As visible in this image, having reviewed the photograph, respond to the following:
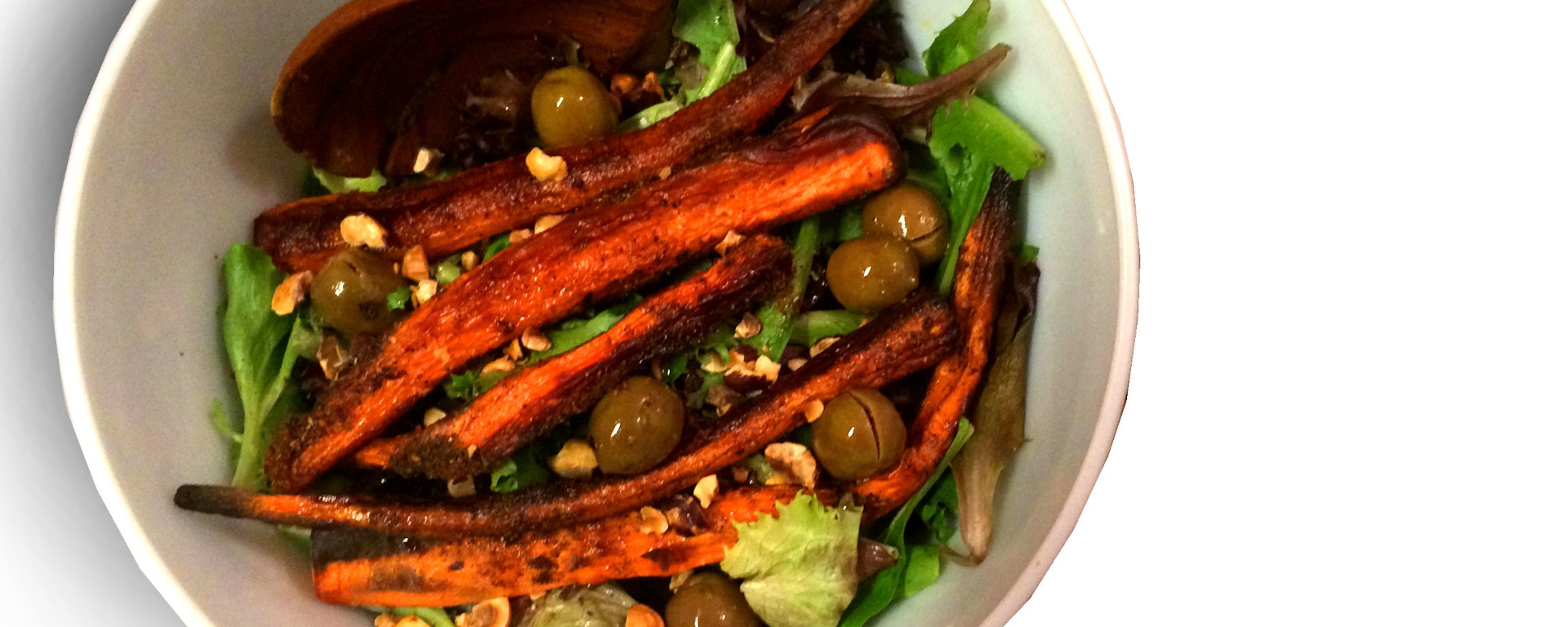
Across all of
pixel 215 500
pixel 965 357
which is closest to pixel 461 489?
pixel 215 500

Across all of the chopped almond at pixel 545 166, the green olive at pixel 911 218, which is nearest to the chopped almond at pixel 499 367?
the chopped almond at pixel 545 166

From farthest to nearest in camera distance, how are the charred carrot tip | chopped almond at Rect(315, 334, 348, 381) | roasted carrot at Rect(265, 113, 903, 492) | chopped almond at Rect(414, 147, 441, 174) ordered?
chopped almond at Rect(414, 147, 441, 174), chopped almond at Rect(315, 334, 348, 381), roasted carrot at Rect(265, 113, 903, 492), the charred carrot tip

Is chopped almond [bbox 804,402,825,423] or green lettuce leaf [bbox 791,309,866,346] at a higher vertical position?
green lettuce leaf [bbox 791,309,866,346]

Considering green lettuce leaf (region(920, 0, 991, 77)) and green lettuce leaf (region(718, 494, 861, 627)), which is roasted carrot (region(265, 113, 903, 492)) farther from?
green lettuce leaf (region(718, 494, 861, 627))

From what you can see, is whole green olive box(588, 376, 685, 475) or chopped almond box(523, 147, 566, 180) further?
chopped almond box(523, 147, 566, 180)

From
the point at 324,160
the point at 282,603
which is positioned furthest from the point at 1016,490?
the point at 324,160

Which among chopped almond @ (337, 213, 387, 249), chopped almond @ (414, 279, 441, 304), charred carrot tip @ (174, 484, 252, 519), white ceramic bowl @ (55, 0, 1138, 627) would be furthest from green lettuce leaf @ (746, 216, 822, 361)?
charred carrot tip @ (174, 484, 252, 519)

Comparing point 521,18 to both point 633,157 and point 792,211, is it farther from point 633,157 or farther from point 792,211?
point 792,211

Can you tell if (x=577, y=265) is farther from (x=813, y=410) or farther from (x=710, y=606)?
(x=710, y=606)
